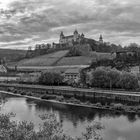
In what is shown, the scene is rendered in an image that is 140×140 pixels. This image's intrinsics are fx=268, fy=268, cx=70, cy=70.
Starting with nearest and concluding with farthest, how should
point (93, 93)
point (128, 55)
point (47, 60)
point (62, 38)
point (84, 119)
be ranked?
point (84, 119) → point (93, 93) → point (128, 55) → point (47, 60) → point (62, 38)

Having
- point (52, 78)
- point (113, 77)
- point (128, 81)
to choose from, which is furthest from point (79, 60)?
point (128, 81)

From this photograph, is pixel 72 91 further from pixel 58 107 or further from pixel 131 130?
pixel 131 130

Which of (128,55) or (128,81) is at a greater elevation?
(128,55)

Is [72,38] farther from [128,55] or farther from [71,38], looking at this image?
[128,55]

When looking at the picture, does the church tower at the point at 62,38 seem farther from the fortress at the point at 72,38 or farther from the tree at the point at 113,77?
the tree at the point at 113,77

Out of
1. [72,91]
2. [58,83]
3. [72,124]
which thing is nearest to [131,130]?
[72,124]

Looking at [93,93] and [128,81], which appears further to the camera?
[93,93]

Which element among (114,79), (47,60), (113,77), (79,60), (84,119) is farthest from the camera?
(47,60)

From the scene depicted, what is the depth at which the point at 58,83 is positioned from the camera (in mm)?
79188

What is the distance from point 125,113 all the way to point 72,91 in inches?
1076

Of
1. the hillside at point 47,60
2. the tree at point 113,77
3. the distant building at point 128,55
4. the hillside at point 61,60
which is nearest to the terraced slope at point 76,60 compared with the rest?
the hillside at point 61,60

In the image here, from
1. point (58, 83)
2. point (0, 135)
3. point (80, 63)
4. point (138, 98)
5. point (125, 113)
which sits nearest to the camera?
point (0, 135)

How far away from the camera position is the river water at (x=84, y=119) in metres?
30.5

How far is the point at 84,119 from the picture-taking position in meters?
37.7
